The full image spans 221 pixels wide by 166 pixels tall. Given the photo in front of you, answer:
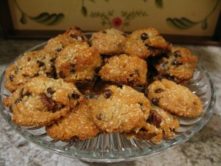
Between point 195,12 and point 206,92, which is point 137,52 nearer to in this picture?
point 206,92

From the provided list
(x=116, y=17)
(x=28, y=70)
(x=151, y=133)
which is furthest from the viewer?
(x=116, y=17)

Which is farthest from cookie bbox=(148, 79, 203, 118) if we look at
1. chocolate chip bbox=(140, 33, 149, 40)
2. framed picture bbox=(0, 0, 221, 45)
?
framed picture bbox=(0, 0, 221, 45)

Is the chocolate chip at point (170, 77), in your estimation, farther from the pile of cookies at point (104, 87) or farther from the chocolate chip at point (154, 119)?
the chocolate chip at point (154, 119)

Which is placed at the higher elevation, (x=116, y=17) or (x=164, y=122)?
(x=116, y=17)

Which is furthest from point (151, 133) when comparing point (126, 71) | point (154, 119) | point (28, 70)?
point (28, 70)

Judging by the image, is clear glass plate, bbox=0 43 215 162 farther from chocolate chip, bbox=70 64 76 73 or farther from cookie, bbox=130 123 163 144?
chocolate chip, bbox=70 64 76 73

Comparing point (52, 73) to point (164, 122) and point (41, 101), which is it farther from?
point (164, 122)
